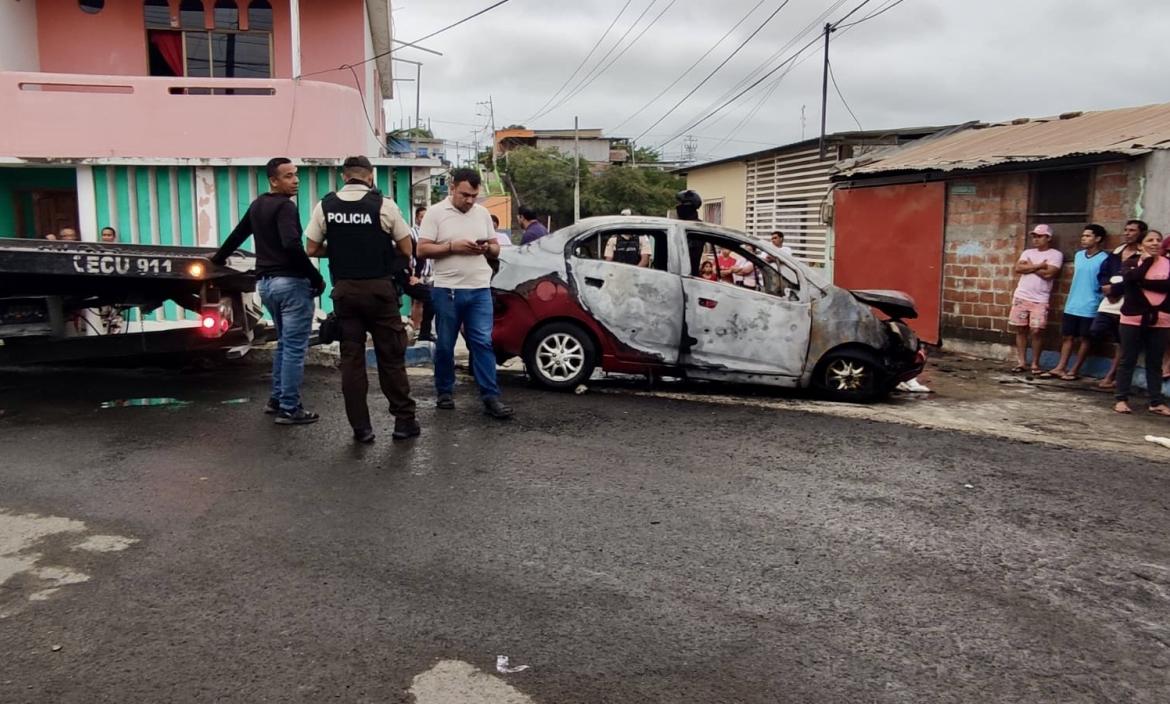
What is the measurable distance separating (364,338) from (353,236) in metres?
0.65

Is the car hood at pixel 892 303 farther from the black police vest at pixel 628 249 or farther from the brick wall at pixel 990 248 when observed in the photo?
the brick wall at pixel 990 248

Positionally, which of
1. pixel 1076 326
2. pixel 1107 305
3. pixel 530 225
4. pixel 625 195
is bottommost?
pixel 1076 326

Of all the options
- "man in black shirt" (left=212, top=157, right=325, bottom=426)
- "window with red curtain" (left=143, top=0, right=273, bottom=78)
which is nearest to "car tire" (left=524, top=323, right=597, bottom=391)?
"man in black shirt" (left=212, top=157, right=325, bottom=426)

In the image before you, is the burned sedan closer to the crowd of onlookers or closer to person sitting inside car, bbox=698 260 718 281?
person sitting inside car, bbox=698 260 718 281

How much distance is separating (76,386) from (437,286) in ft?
11.2

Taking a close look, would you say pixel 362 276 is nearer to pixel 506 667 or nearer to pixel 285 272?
pixel 285 272

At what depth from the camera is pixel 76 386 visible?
7406 mm

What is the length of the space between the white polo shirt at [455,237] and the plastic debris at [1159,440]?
16.8 ft

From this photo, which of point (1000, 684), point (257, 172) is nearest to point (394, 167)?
point (257, 172)

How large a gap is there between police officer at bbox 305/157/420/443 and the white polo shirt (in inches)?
22.2

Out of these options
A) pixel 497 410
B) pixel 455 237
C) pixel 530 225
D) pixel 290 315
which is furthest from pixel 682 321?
pixel 530 225

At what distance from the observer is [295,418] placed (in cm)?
621

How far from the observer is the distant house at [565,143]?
64.1 metres

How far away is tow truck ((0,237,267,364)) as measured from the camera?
19.6ft
